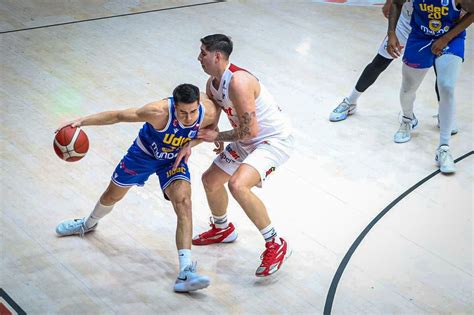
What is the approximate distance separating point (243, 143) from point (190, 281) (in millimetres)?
974

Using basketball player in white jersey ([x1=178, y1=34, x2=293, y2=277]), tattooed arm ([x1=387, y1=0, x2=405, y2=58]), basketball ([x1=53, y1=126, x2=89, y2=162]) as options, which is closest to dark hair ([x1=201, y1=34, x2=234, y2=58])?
basketball player in white jersey ([x1=178, y1=34, x2=293, y2=277])

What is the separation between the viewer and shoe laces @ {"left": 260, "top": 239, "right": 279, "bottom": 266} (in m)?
4.70

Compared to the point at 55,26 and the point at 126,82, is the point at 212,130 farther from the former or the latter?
the point at 55,26

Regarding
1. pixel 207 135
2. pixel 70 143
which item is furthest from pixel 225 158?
pixel 70 143

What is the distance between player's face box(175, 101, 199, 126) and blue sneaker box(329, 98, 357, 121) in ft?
8.68

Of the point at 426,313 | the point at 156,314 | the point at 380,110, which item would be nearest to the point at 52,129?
the point at 156,314

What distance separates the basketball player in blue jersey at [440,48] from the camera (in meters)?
5.76

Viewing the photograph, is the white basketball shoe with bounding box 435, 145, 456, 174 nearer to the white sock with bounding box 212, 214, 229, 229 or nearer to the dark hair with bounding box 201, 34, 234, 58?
the white sock with bounding box 212, 214, 229, 229

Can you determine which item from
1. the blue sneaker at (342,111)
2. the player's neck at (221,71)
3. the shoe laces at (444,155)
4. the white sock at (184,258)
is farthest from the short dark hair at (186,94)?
the blue sneaker at (342,111)

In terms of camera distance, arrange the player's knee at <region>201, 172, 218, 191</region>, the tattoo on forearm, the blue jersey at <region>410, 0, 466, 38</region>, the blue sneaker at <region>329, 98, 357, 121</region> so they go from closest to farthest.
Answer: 1. the tattoo on forearm
2. the player's knee at <region>201, 172, 218, 191</region>
3. the blue jersey at <region>410, 0, 466, 38</region>
4. the blue sneaker at <region>329, 98, 357, 121</region>

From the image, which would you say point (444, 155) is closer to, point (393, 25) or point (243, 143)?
point (393, 25)

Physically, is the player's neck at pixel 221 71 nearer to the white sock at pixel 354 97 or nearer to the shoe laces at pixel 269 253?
the shoe laces at pixel 269 253

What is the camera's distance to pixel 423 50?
6008mm

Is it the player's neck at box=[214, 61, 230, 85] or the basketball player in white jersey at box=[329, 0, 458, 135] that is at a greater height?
the player's neck at box=[214, 61, 230, 85]
